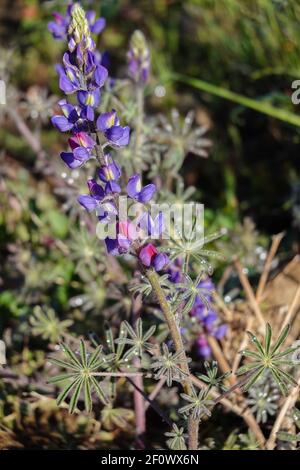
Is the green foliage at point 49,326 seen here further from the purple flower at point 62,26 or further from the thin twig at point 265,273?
the purple flower at point 62,26

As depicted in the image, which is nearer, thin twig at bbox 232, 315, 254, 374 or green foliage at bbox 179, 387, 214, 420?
green foliage at bbox 179, 387, 214, 420

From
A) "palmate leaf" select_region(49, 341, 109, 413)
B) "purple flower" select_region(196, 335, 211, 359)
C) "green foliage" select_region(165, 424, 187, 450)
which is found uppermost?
"purple flower" select_region(196, 335, 211, 359)

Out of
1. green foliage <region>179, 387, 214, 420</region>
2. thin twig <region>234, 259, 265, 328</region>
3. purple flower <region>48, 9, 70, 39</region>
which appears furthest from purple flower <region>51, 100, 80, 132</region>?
thin twig <region>234, 259, 265, 328</region>

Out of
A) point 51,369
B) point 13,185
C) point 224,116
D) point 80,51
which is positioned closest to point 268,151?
point 224,116

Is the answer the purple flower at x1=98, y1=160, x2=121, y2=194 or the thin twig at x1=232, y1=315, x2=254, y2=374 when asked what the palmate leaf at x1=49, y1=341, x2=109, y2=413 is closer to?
the purple flower at x1=98, y1=160, x2=121, y2=194

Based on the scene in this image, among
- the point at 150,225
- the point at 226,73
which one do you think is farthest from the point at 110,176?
the point at 226,73

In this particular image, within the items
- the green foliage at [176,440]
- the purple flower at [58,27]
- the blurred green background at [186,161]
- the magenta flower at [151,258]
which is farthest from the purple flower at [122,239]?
the purple flower at [58,27]
